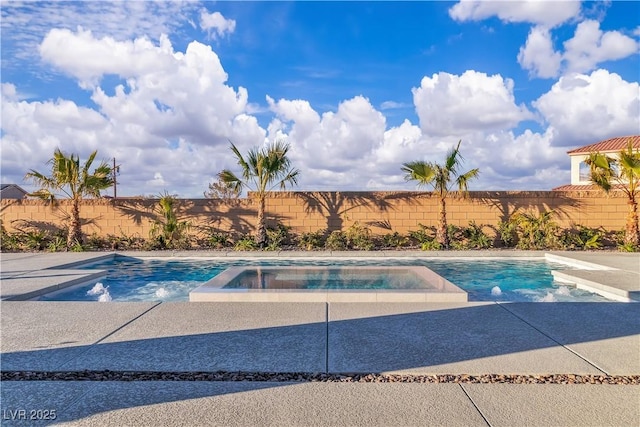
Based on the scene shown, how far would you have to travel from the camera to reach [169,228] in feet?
45.9

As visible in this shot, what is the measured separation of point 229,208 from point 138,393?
11932 millimetres

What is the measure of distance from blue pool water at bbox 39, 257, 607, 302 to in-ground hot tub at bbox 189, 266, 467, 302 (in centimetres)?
99

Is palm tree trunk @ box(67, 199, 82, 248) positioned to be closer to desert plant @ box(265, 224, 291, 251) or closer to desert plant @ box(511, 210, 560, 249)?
desert plant @ box(265, 224, 291, 251)

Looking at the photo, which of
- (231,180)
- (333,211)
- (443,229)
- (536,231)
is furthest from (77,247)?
(536,231)

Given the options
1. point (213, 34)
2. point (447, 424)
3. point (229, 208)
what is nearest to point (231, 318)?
point (447, 424)

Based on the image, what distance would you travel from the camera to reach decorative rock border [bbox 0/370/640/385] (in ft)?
11.5

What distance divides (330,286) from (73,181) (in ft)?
33.3

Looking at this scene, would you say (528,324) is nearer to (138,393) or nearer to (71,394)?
(138,393)

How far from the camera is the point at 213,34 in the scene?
38.0 feet

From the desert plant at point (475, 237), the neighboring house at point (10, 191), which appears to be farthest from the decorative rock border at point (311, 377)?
the neighboring house at point (10, 191)

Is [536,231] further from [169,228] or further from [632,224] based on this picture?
[169,228]

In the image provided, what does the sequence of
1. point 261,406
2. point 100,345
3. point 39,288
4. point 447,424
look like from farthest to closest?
point 39,288 → point 100,345 → point 261,406 → point 447,424

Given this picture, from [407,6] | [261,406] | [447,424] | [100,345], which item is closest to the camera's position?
[447,424]

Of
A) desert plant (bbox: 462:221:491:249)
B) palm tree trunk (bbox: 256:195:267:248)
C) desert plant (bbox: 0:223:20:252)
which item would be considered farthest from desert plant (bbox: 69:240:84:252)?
desert plant (bbox: 462:221:491:249)
